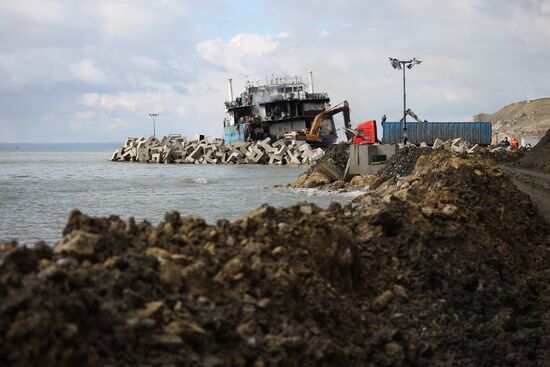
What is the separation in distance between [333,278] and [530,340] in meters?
2.08

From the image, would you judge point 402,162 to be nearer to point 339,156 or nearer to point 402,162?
point 402,162

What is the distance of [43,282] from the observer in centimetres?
489

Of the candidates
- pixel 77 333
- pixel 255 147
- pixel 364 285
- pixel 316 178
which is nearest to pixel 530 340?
pixel 364 285

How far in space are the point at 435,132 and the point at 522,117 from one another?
76221mm

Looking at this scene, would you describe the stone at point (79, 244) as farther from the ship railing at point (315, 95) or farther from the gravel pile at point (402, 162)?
the ship railing at point (315, 95)

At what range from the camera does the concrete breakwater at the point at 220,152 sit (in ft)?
172

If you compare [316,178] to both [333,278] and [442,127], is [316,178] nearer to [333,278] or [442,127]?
[442,127]

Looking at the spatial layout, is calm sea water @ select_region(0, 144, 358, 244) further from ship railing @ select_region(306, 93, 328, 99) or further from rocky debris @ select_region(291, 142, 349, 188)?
ship railing @ select_region(306, 93, 328, 99)

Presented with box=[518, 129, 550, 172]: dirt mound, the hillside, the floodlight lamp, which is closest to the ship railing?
the floodlight lamp

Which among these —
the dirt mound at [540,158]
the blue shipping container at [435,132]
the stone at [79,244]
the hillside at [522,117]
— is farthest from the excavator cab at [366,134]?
the hillside at [522,117]

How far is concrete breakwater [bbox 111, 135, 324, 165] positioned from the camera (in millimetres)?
52281

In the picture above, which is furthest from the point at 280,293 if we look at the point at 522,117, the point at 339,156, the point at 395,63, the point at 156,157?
the point at 522,117

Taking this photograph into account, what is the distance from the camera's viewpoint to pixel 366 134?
33.4 metres

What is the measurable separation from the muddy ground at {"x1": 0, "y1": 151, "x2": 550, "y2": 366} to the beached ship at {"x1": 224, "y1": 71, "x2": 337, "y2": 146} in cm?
4642
